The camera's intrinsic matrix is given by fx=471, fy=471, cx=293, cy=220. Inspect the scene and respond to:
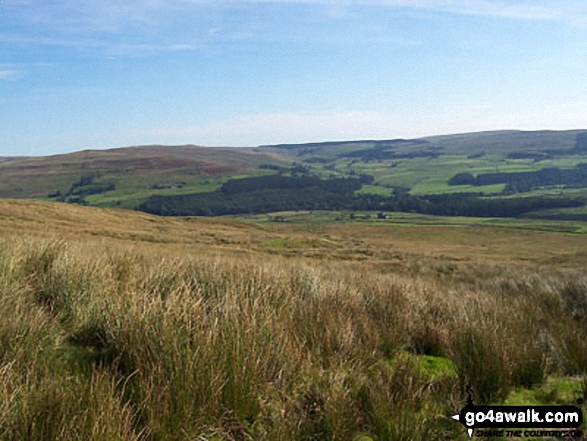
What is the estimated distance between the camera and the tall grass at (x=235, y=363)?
9.64ft

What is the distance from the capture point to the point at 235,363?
3613mm

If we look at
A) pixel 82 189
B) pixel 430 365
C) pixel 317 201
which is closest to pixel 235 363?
pixel 430 365

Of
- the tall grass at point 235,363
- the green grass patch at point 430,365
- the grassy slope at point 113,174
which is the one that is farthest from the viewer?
the grassy slope at point 113,174

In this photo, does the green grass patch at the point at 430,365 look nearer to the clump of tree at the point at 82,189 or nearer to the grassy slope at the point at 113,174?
the grassy slope at the point at 113,174

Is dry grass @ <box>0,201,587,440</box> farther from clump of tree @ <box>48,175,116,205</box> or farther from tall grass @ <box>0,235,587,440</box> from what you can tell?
clump of tree @ <box>48,175,116,205</box>

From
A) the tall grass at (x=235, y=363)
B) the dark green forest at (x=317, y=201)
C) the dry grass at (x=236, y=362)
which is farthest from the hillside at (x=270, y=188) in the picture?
the tall grass at (x=235, y=363)

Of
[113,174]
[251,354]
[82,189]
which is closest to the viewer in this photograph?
[251,354]

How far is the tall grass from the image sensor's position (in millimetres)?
2939

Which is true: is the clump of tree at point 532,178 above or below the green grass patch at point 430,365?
below

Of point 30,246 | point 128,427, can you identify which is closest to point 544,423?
point 128,427

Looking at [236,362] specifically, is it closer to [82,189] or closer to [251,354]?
[251,354]

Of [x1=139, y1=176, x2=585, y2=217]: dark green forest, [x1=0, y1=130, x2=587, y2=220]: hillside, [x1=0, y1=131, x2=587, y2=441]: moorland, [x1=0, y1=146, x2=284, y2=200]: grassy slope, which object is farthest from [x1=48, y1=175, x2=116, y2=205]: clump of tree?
[x1=0, y1=131, x2=587, y2=441]: moorland

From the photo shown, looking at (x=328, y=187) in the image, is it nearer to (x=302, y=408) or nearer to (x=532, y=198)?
(x=532, y=198)

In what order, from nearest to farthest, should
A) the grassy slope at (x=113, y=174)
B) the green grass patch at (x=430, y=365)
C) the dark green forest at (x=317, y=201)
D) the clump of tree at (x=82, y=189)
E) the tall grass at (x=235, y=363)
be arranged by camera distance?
the tall grass at (x=235, y=363)
the green grass patch at (x=430, y=365)
the dark green forest at (x=317, y=201)
the clump of tree at (x=82, y=189)
the grassy slope at (x=113, y=174)
